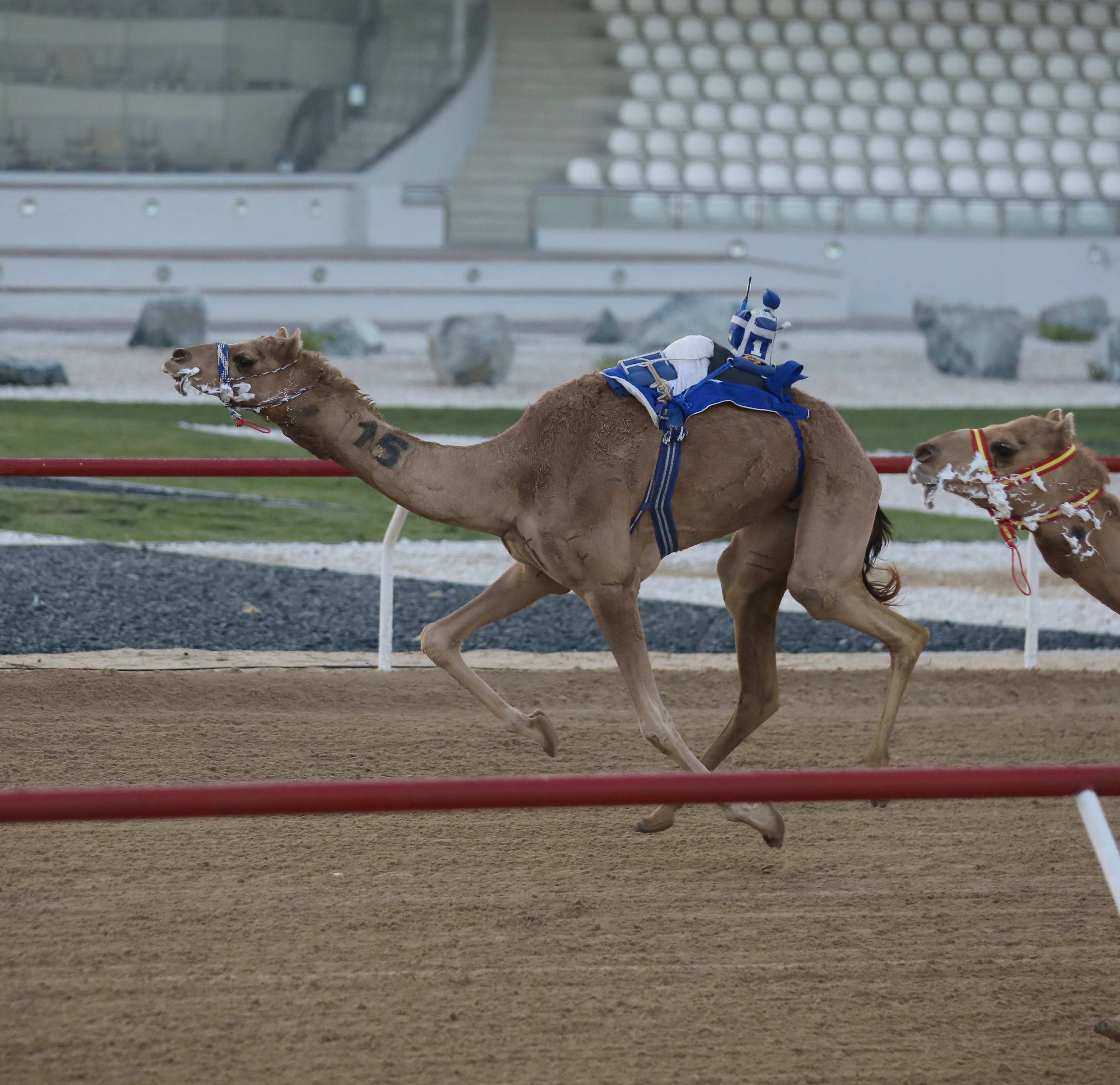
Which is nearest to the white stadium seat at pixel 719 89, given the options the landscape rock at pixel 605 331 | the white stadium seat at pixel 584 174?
the white stadium seat at pixel 584 174

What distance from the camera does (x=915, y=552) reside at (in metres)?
11.0

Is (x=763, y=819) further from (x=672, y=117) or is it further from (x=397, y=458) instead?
(x=672, y=117)

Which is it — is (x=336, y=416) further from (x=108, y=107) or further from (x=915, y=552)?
(x=108, y=107)

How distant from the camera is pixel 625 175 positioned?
27141 millimetres

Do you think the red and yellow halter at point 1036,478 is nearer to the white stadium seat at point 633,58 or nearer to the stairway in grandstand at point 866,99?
the stairway in grandstand at point 866,99

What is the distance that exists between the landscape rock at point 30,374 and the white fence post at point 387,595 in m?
10.5

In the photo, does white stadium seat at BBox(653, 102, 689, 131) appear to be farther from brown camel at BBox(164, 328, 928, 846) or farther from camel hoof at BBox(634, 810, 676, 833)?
camel hoof at BBox(634, 810, 676, 833)

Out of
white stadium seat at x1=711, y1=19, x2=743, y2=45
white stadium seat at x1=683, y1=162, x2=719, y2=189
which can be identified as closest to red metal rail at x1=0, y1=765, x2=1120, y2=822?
white stadium seat at x1=683, y1=162, x2=719, y2=189

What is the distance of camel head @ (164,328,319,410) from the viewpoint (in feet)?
14.2

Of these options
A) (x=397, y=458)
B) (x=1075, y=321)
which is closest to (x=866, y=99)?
(x=1075, y=321)

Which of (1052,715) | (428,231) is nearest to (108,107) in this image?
(428,231)

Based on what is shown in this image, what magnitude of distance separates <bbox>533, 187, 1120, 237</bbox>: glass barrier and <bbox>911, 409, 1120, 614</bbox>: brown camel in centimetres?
2117

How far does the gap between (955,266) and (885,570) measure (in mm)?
22710

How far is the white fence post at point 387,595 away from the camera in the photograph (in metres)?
6.68
